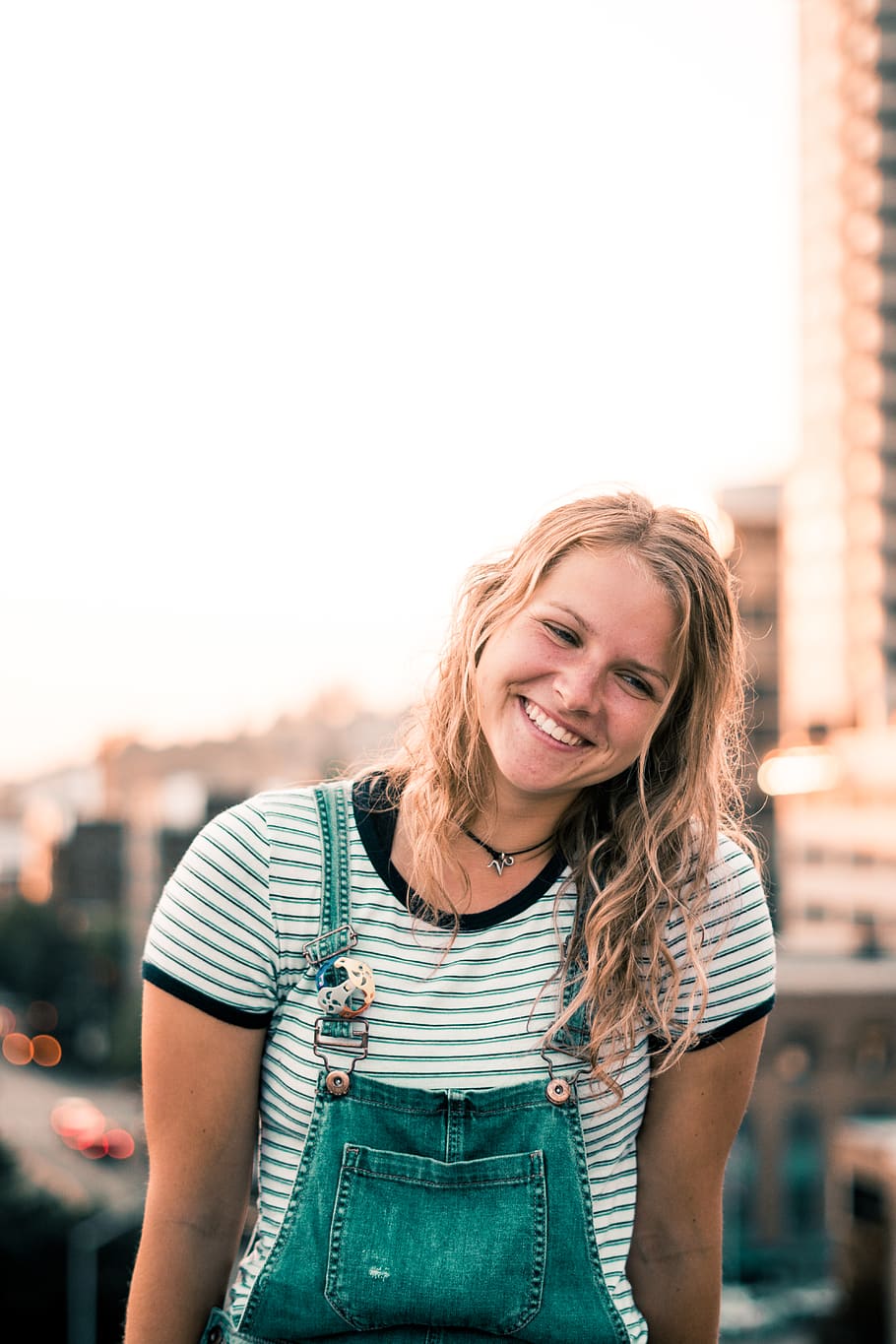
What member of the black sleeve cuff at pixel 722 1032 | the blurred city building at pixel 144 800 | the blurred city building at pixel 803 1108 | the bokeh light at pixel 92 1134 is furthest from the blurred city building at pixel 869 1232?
the black sleeve cuff at pixel 722 1032

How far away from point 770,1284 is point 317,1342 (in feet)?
81.8

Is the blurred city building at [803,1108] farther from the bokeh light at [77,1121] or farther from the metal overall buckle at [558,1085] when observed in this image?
the metal overall buckle at [558,1085]

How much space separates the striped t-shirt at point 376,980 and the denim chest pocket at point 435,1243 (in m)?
0.08

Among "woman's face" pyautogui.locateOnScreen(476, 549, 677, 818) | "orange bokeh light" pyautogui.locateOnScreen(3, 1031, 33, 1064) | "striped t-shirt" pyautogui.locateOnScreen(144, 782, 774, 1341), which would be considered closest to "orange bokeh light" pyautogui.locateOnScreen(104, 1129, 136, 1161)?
"orange bokeh light" pyautogui.locateOnScreen(3, 1031, 33, 1064)

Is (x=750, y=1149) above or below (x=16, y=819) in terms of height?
below

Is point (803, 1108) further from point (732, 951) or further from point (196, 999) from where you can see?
point (196, 999)

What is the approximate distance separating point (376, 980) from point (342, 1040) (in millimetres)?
75

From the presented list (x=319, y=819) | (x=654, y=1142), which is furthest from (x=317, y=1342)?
(x=319, y=819)

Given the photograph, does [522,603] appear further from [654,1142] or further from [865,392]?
[865,392]

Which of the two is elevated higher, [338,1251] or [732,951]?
[732,951]

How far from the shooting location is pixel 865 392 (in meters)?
46.2

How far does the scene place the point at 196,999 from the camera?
1.40 m

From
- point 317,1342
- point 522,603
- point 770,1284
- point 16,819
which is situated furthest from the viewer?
point 16,819

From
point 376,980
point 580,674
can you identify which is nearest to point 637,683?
point 580,674
